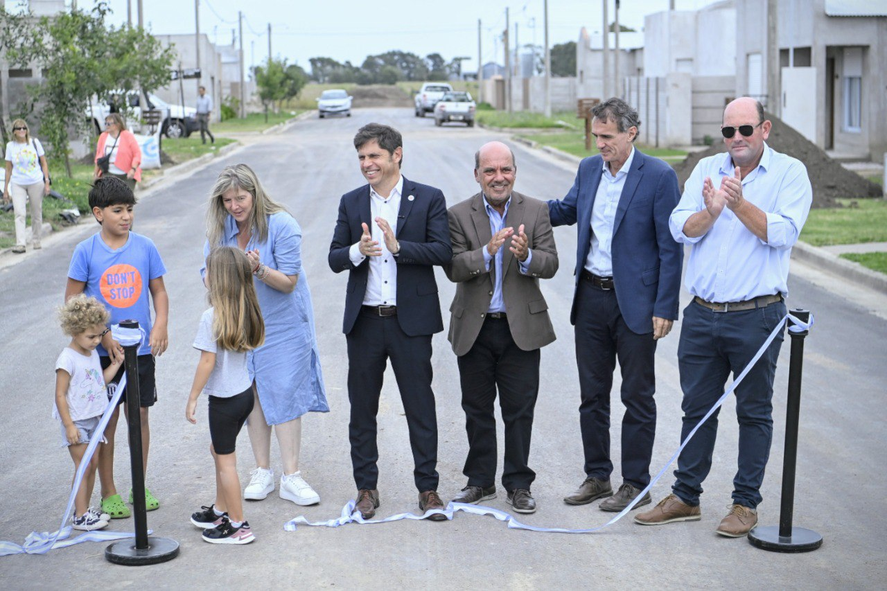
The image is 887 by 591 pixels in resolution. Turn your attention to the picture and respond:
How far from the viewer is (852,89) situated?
2922 cm

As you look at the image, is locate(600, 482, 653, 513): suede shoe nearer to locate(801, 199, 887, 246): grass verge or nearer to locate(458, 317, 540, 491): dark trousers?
locate(458, 317, 540, 491): dark trousers

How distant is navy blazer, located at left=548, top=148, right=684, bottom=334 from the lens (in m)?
5.87

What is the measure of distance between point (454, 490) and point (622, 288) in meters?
1.53

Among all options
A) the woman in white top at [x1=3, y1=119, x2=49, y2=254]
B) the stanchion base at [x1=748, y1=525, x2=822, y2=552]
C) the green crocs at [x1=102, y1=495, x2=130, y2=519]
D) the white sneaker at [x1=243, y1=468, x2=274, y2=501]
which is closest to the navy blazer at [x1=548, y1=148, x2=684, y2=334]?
the stanchion base at [x1=748, y1=525, x2=822, y2=552]

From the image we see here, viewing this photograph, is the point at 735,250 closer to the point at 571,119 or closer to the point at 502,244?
the point at 502,244

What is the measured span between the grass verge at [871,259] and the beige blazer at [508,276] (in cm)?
833

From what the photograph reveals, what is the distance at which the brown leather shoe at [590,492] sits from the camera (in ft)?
19.9

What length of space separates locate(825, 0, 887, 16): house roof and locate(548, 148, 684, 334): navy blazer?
23982 millimetres

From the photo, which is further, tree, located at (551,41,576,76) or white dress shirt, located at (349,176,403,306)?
tree, located at (551,41,576,76)

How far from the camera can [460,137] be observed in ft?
132

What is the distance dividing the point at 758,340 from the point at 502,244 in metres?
1.39

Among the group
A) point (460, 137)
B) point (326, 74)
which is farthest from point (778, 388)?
point (326, 74)

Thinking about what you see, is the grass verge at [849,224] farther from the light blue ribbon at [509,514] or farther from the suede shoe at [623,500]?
the light blue ribbon at [509,514]

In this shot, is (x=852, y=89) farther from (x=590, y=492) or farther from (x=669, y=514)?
(x=669, y=514)
